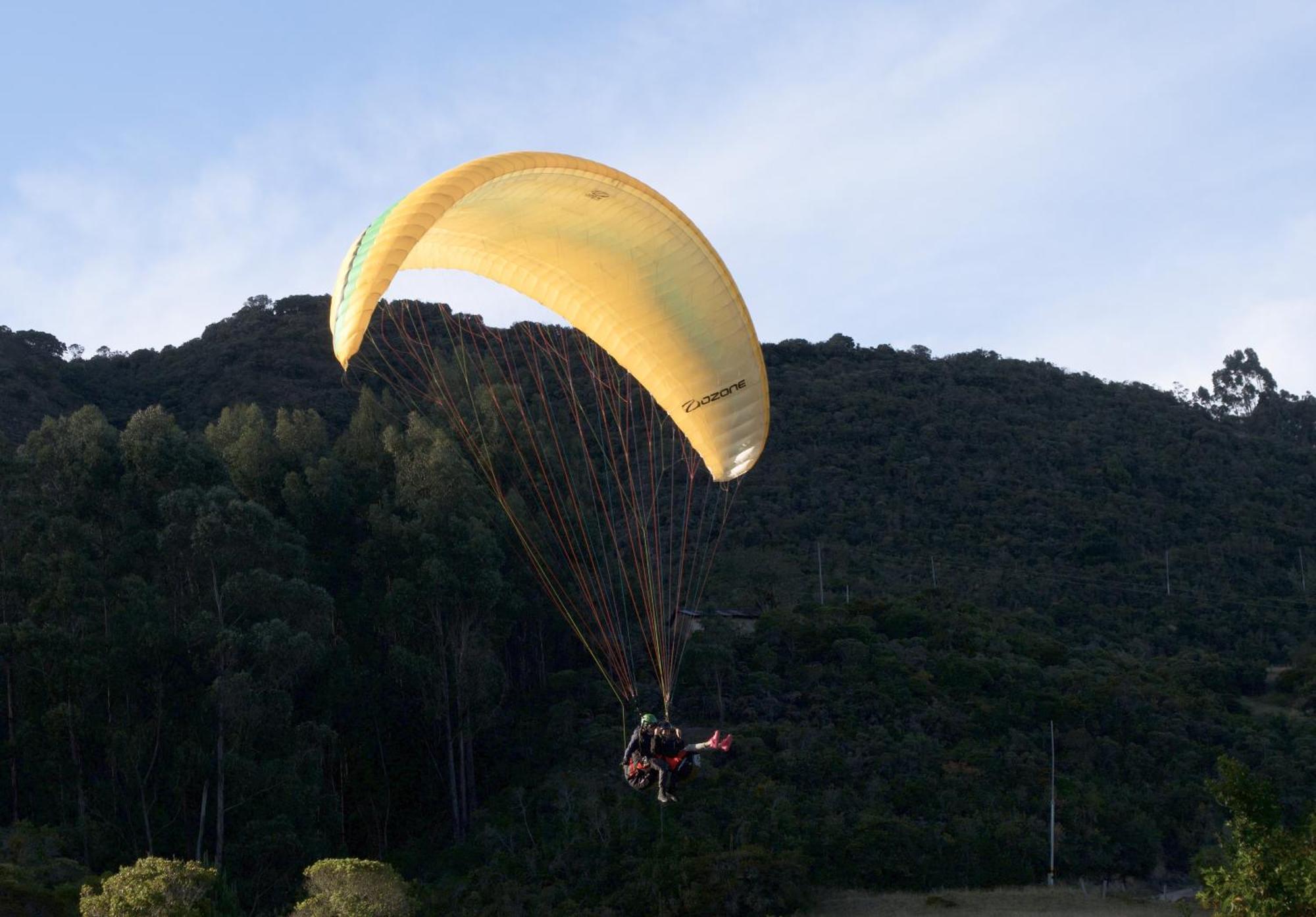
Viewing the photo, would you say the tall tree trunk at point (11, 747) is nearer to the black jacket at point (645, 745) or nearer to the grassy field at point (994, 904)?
the grassy field at point (994, 904)

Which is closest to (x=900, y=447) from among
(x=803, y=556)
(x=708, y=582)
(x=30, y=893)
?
(x=803, y=556)

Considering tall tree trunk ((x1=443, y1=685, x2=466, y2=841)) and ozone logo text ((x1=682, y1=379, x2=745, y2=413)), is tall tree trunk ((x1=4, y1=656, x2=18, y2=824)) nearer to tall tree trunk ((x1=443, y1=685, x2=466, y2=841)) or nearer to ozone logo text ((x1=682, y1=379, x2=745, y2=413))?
tall tree trunk ((x1=443, y1=685, x2=466, y2=841))

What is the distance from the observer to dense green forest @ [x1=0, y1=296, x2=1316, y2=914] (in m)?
25.7

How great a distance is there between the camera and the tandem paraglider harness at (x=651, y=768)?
14.0 meters

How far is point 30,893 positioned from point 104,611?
8726 mm

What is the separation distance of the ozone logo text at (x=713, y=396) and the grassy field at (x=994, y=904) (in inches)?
471

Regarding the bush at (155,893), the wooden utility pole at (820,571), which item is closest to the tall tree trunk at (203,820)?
the bush at (155,893)

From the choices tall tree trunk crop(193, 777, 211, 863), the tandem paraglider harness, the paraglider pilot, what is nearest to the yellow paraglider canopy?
the paraglider pilot

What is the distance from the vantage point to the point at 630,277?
15570 mm

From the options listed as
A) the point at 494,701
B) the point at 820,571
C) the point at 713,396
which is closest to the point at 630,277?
the point at 713,396

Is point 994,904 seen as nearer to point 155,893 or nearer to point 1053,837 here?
point 1053,837

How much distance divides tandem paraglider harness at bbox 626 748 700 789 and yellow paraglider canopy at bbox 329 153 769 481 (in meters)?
3.62

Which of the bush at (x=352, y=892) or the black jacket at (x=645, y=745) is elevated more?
the black jacket at (x=645, y=745)

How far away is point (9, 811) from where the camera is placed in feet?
85.5
